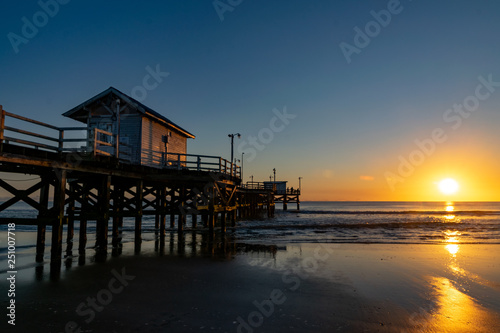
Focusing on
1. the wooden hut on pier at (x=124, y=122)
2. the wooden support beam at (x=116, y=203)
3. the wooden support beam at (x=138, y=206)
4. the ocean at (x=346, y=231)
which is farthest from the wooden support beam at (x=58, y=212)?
the ocean at (x=346, y=231)

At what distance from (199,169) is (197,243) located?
427 centimetres

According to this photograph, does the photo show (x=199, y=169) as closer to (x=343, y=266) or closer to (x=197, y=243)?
(x=197, y=243)

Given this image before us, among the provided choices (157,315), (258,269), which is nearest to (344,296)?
(258,269)

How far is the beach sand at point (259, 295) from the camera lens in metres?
6.08

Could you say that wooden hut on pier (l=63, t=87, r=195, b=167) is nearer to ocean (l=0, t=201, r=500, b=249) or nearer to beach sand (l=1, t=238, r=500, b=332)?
ocean (l=0, t=201, r=500, b=249)

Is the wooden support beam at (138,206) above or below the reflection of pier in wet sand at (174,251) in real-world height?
above

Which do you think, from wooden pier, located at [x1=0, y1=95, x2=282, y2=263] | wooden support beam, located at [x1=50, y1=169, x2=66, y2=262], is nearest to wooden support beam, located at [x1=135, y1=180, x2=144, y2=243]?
wooden pier, located at [x1=0, y1=95, x2=282, y2=263]

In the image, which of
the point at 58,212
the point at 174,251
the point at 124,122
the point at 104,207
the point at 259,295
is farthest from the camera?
the point at 124,122

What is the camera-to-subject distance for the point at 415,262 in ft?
42.4

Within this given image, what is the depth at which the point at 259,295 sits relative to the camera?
7938 mm

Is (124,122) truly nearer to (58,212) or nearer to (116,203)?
(116,203)

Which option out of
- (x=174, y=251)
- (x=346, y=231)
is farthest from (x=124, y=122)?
(x=346, y=231)

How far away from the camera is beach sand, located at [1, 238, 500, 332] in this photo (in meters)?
6.08

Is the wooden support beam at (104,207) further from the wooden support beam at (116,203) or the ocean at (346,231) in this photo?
the ocean at (346,231)
